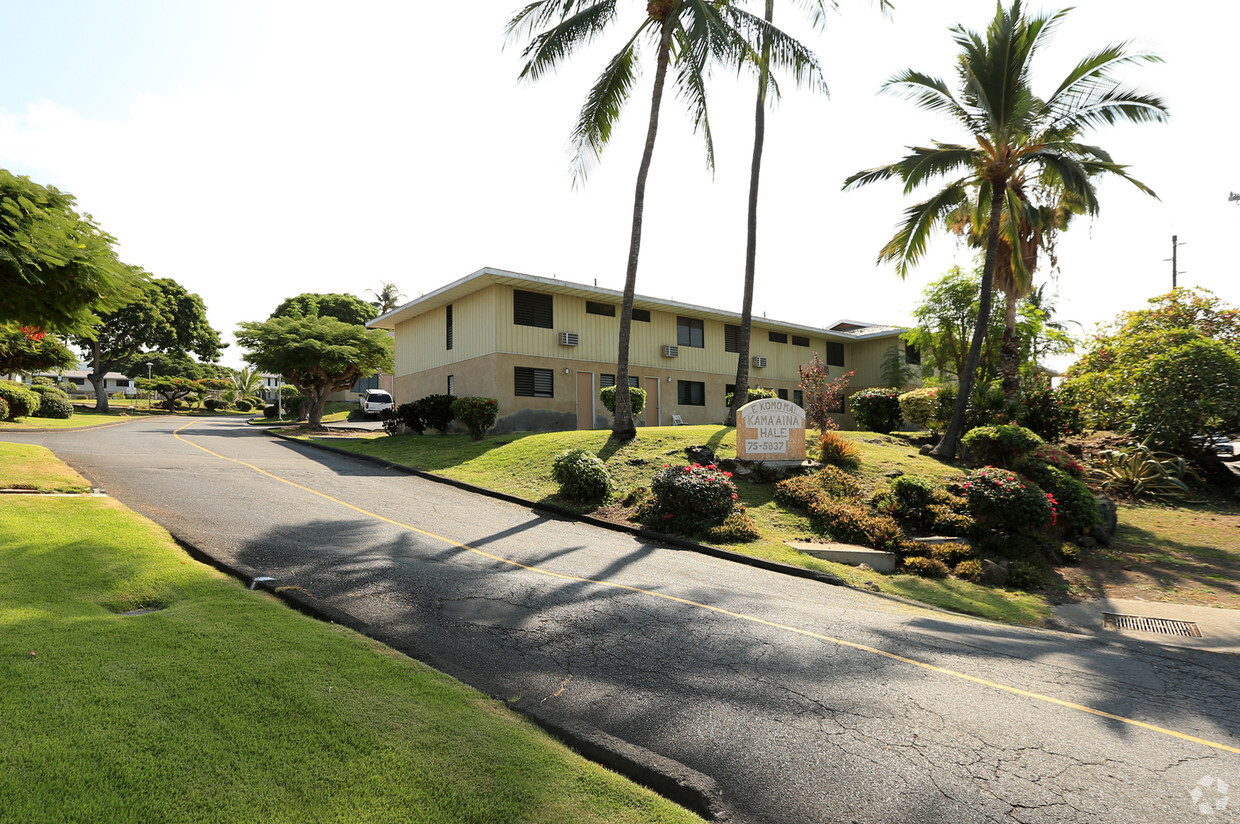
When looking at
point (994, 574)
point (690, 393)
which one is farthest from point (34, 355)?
point (994, 574)

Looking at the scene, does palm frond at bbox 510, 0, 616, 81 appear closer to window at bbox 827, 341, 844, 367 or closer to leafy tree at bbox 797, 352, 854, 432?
leafy tree at bbox 797, 352, 854, 432

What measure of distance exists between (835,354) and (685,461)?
73.9ft

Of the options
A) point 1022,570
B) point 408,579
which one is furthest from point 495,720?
point 1022,570

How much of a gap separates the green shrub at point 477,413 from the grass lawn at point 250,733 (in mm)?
15251

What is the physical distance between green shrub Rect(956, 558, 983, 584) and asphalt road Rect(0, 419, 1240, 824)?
8.82 ft

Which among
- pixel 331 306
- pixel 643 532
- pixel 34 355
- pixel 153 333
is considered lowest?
pixel 643 532

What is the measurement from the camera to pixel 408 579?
7.19 metres

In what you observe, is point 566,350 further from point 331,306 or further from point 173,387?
point 173,387

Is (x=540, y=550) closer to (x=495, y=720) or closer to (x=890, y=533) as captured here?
(x=495, y=720)

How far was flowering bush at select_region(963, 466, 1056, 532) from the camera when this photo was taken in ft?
36.6

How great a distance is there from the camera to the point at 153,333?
5003 centimetres

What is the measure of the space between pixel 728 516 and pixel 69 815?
1036cm

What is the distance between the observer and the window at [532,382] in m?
22.9

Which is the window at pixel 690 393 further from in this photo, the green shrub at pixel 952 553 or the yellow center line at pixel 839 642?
the yellow center line at pixel 839 642
